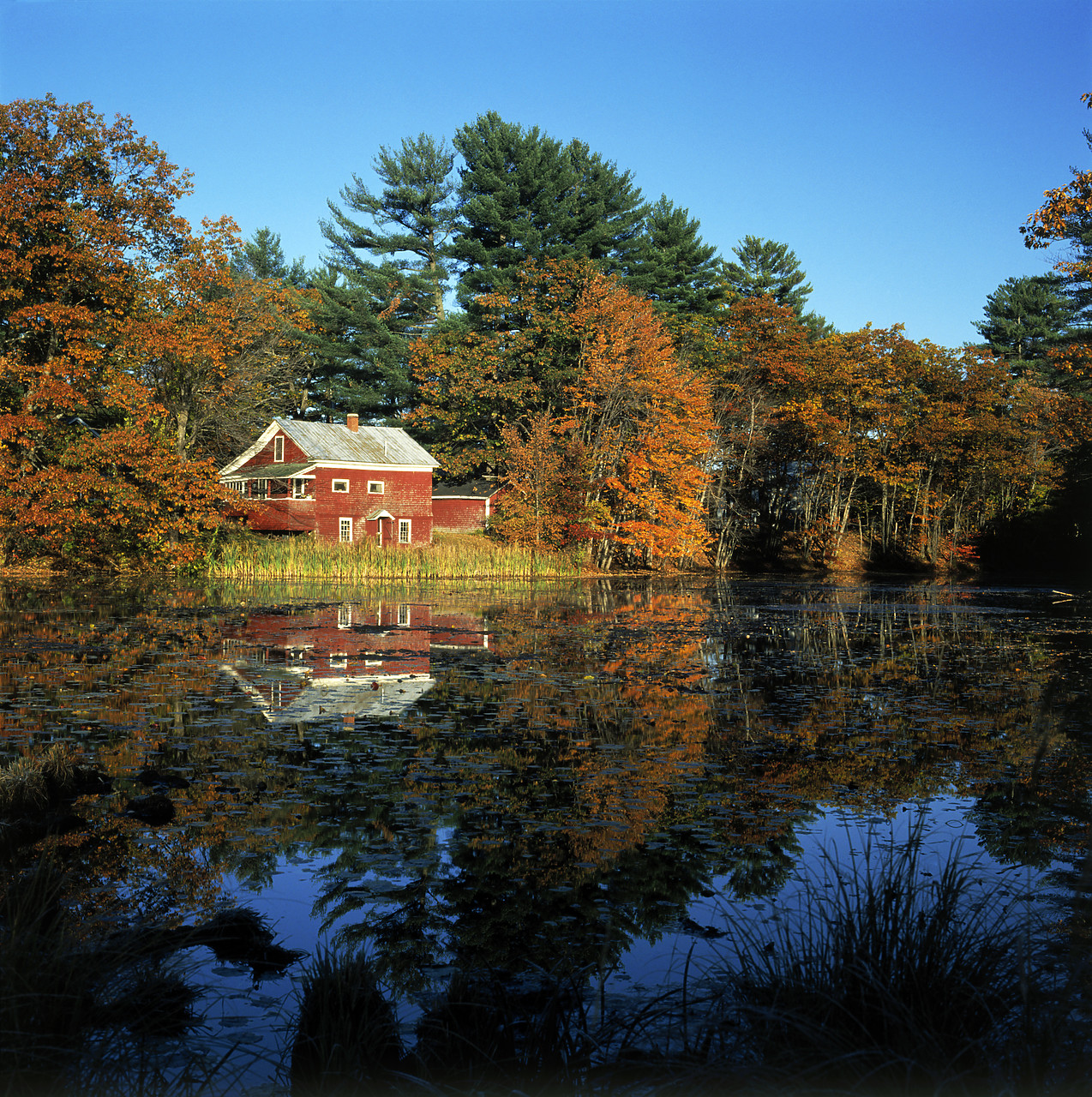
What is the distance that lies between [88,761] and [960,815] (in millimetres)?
7086

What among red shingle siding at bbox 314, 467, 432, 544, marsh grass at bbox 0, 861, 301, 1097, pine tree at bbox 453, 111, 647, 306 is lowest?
marsh grass at bbox 0, 861, 301, 1097

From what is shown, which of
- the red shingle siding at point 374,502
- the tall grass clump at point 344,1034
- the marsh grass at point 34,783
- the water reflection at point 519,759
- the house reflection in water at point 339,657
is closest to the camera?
the tall grass clump at point 344,1034

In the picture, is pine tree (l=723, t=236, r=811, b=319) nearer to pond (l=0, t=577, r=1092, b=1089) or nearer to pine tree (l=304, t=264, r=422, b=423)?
pine tree (l=304, t=264, r=422, b=423)

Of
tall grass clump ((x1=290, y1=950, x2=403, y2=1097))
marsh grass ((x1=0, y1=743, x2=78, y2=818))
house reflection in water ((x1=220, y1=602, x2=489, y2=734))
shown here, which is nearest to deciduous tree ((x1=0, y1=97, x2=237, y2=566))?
house reflection in water ((x1=220, y1=602, x2=489, y2=734))

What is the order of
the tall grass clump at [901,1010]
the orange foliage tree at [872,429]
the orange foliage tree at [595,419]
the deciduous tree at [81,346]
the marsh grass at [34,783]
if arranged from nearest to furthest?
1. the tall grass clump at [901,1010]
2. the marsh grass at [34,783]
3. the deciduous tree at [81,346]
4. the orange foliage tree at [595,419]
5. the orange foliage tree at [872,429]

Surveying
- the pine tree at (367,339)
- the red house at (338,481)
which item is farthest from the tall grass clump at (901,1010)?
the pine tree at (367,339)

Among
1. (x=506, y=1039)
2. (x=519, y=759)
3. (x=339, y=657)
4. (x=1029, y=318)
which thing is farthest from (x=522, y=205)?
(x=506, y=1039)

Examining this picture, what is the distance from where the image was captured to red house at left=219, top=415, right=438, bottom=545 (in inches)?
2007

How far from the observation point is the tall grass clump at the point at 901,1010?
3285 millimetres

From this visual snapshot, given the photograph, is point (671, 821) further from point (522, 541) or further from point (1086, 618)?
point (522, 541)

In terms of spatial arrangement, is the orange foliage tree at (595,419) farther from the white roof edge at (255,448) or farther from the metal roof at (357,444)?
the white roof edge at (255,448)

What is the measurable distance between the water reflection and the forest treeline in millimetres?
16965

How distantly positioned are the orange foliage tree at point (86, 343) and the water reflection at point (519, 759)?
14819 millimetres

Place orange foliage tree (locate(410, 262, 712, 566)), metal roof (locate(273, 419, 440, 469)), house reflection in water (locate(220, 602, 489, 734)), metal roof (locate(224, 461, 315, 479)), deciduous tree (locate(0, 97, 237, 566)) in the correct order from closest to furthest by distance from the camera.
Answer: house reflection in water (locate(220, 602, 489, 734)), deciduous tree (locate(0, 97, 237, 566)), orange foliage tree (locate(410, 262, 712, 566)), metal roof (locate(224, 461, 315, 479)), metal roof (locate(273, 419, 440, 469))
